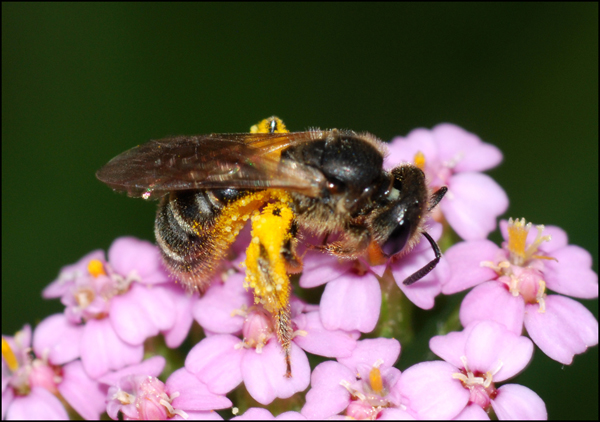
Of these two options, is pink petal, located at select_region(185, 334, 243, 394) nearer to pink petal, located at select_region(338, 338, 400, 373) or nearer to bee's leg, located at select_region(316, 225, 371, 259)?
pink petal, located at select_region(338, 338, 400, 373)

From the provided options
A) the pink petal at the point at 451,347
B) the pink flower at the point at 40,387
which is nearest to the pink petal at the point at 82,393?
the pink flower at the point at 40,387

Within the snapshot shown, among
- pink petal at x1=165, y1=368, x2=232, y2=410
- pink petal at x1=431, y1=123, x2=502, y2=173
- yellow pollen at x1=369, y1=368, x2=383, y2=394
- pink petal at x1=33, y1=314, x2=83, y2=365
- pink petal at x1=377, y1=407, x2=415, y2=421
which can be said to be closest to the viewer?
pink petal at x1=377, y1=407, x2=415, y2=421

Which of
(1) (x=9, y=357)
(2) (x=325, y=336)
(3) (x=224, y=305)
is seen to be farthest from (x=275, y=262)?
(1) (x=9, y=357)

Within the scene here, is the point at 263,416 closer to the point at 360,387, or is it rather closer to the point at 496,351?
the point at 360,387

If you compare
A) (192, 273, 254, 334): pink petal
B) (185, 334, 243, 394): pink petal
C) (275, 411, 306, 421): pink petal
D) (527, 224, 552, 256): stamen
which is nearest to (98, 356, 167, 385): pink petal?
(185, 334, 243, 394): pink petal

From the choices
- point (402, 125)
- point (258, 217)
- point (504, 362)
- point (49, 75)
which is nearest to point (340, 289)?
point (258, 217)

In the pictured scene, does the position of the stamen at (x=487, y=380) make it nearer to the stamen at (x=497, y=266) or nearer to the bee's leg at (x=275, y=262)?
the stamen at (x=497, y=266)
